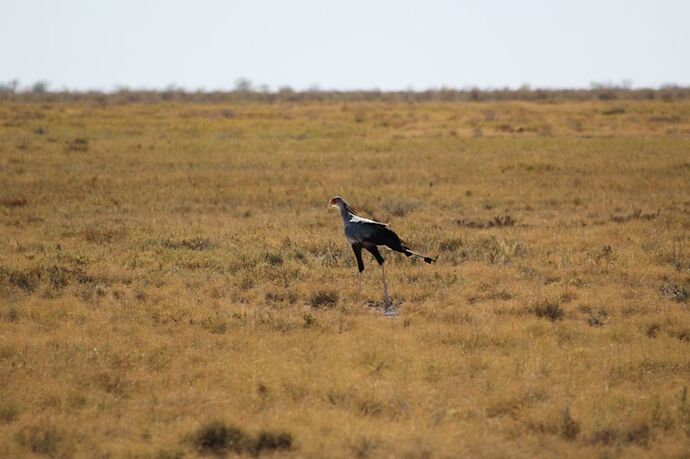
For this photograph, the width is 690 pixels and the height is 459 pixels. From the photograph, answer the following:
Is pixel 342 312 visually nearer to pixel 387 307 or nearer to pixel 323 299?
pixel 323 299

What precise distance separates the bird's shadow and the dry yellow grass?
Result: 0.15 m

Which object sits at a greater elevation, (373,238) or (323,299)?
(373,238)

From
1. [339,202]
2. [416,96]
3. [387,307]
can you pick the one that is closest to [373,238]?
[387,307]

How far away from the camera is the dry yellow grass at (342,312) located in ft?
20.6

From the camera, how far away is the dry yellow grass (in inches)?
248

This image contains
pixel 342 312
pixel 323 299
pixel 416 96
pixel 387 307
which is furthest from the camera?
pixel 416 96

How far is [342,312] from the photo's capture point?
9680 mm

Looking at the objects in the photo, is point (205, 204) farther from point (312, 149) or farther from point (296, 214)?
point (312, 149)

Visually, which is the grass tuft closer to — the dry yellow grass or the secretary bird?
the dry yellow grass

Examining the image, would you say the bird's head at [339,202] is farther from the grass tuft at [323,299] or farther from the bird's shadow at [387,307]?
the bird's shadow at [387,307]

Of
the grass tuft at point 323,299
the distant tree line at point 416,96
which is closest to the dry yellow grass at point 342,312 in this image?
the grass tuft at point 323,299

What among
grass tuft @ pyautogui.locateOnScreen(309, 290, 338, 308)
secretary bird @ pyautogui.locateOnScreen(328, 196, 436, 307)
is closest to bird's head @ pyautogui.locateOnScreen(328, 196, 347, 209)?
secretary bird @ pyautogui.locateOnScreen(328, 196, 436, 307)

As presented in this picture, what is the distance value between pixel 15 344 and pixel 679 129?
29.5m

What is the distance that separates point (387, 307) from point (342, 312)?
1.76 ft
